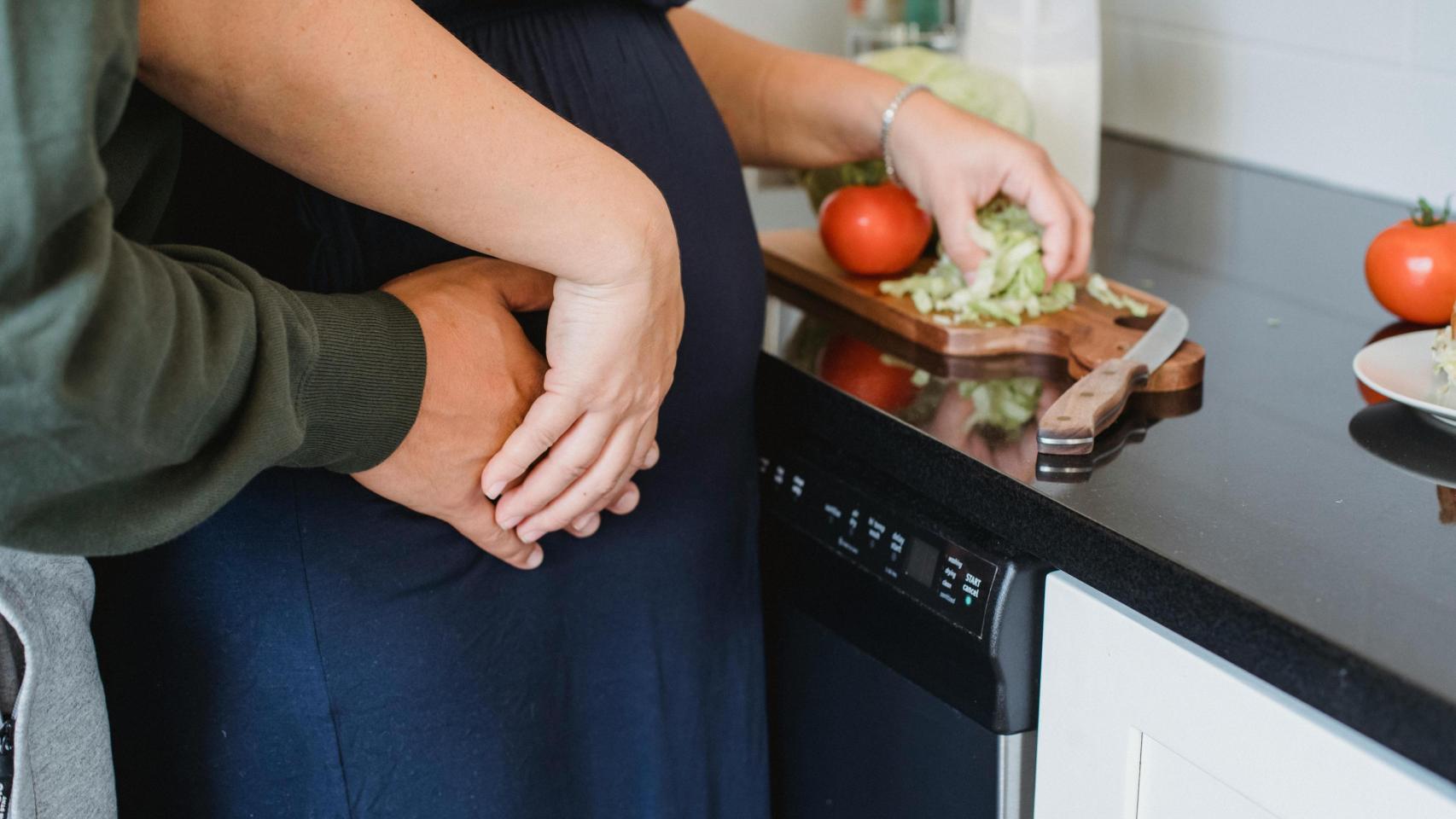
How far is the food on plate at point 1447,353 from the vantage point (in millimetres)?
807

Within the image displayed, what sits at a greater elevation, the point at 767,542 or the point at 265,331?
the point at 265,331

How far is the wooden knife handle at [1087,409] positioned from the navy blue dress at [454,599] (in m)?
0.21

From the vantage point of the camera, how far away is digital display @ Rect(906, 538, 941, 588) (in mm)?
838

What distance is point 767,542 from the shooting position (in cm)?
102

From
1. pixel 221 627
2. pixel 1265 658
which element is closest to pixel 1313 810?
pixel 1265 658

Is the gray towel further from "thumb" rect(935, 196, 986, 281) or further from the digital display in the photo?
"thumb" rect(935, 196, 986, 281)

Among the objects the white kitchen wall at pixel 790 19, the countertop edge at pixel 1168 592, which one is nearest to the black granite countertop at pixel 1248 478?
the countertop edge at pixel 1168 592

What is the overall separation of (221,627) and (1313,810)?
0.58m

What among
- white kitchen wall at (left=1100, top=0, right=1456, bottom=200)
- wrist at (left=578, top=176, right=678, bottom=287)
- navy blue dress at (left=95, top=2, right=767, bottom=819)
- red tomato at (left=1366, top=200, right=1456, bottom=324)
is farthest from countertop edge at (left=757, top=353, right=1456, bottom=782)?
white kitchen wall at (left=1100, top=0, right=1456, bottom=200)

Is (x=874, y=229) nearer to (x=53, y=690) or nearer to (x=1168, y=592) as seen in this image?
(x=1168, y=592)

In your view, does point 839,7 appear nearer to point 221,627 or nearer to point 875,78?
point 875,78

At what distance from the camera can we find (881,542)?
88cm

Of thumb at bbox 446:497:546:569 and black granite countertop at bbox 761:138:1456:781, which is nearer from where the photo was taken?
black granite countertop at bbox 761:138:1456:781

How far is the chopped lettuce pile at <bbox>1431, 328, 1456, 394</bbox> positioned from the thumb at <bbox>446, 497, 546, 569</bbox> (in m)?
0.56
